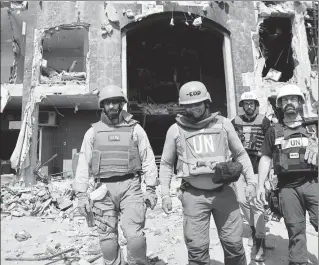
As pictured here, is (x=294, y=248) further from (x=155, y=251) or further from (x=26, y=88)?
(x=26, y=88)

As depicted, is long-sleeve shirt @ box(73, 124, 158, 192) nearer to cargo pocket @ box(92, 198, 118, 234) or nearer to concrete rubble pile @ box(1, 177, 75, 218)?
cargo pocket @ box(92, 198, 118, 234)

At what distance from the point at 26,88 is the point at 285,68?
11.7 meters

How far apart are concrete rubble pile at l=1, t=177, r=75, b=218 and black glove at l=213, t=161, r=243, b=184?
17.9 feet

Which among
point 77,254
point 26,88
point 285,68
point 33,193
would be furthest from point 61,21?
point 285,68

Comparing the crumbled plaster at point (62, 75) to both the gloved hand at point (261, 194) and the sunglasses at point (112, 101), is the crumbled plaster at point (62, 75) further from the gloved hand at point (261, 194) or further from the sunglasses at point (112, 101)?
the gloved hand at point (261, 194)

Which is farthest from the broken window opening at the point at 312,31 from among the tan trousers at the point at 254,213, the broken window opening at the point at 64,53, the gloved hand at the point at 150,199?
the gloved hand at the point at 150,199

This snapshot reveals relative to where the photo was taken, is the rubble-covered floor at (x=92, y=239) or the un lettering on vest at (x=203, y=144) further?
the rubble-covered floor at (x=92, y=239)

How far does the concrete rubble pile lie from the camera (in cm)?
720

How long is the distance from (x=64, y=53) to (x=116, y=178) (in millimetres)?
12983

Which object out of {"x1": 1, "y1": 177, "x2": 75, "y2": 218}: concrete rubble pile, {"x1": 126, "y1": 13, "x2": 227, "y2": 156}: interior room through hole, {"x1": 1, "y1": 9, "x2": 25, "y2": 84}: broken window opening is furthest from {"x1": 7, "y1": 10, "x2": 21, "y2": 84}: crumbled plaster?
{"x1": 1, "y1": 177, "x2": 75, "y2": 218}: concrete rubble pile

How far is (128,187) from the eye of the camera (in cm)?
319

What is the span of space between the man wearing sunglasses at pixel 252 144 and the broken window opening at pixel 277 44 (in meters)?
8.13

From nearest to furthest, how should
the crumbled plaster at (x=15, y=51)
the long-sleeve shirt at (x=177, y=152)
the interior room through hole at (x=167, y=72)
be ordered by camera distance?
the long-sleeve shirt at (x=177, y=152) → the crumbled plaster at (x=15, y=51) → the interior room through hole at (x=167, y=72)

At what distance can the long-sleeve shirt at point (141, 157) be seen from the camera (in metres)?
3.24
